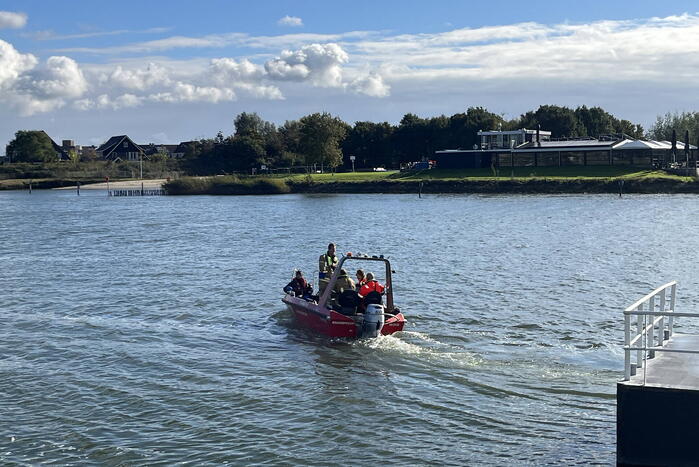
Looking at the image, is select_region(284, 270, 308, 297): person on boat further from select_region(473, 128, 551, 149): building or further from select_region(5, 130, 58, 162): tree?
select_region(5, 130, 58, 162): tree

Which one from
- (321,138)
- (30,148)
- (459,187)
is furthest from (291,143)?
(30,148)

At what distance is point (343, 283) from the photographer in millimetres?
23000

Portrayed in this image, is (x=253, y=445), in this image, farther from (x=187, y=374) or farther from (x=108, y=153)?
(x=108, y=153)

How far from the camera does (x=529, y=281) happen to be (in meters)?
33.3

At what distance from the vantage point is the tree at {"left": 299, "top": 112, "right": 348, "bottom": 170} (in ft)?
426

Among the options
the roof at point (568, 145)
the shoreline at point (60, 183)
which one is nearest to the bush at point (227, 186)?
the shoreline at point (60, 183)

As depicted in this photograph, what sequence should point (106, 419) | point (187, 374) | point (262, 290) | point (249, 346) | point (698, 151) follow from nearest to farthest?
point (106, 419)
point (187, 374)
point (249, 346)
point (262, 290)
point (698, 151)

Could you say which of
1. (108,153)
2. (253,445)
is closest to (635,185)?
(253,445)

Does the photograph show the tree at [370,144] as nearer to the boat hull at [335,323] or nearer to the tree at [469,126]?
the tree at [469,126]

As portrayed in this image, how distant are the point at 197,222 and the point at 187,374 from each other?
2030 inches

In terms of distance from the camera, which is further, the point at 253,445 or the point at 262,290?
the point at 262,290

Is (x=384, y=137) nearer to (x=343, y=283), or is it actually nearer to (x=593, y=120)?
(x=593, y=120)

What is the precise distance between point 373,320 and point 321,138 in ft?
361

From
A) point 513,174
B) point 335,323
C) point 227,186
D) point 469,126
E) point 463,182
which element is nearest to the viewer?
point 335,323
